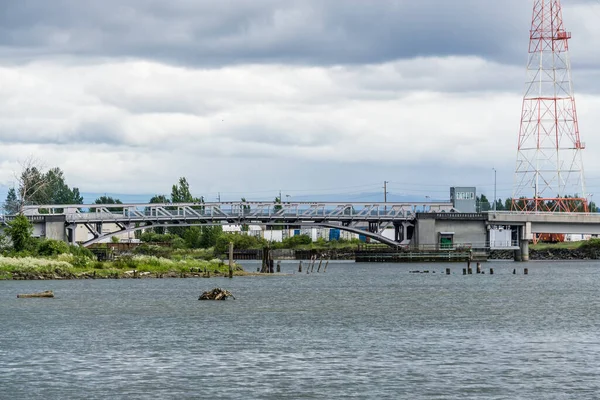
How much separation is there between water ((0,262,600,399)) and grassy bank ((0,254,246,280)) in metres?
15.9

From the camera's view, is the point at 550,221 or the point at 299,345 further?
the point at 550,221

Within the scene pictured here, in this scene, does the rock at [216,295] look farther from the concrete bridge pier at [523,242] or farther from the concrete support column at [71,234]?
the concrete bridge pier at [523,242]

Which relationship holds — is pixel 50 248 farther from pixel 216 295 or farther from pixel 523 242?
pixel 523 242

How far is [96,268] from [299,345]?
65520 mm

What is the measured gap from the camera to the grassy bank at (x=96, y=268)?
107625 millimetres

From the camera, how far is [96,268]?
113188 millimetres

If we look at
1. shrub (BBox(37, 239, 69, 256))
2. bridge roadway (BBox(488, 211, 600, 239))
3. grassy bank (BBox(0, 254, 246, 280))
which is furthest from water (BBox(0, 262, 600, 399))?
bridge roadway (BBox(488, 211, 600, 239))

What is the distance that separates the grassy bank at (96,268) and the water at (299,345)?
15920 millimetres

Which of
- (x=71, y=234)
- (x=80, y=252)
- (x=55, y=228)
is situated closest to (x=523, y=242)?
(x=71, y=234)

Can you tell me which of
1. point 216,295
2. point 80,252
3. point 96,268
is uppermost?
point 80,252

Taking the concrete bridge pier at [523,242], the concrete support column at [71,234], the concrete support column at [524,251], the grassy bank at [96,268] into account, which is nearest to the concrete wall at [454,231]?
the concrete bridge pier at [523,242]

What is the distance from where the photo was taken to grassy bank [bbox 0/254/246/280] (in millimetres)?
107625

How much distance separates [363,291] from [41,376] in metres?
56.2

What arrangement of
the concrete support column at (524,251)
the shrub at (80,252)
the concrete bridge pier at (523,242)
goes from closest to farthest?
the shrub at (80,252) → the concrete bridge pier at (523,242) → the concrete support column at (524,251)
